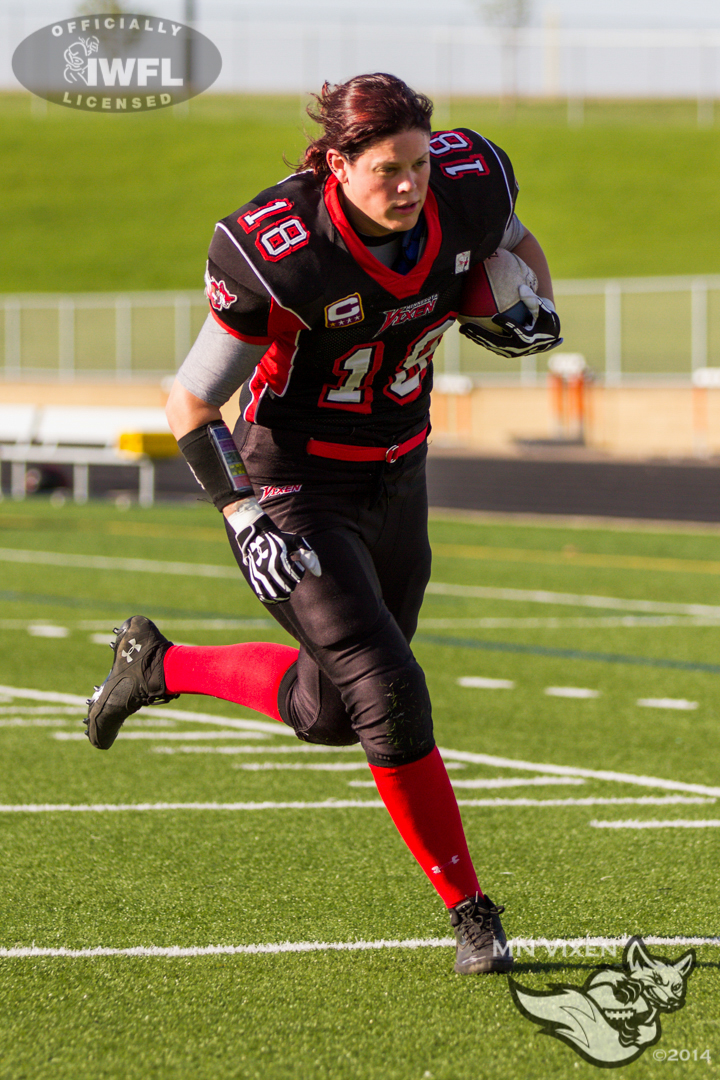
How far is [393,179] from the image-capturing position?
11.0 ft

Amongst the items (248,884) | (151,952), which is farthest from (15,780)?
(151,952)

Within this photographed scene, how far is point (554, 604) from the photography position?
1048 centimetres

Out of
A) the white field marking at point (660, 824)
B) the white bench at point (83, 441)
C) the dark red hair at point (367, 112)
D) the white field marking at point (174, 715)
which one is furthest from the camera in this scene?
the white bench at point (83, 441)

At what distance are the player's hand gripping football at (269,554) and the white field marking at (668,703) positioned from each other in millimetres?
3829

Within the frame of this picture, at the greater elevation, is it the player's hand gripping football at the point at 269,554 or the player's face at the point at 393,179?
the player's face at the point at 393,179

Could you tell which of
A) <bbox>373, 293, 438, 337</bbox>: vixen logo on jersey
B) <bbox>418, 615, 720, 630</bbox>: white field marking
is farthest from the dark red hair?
<bbox>418, 615, 720, 630</bbox>: white field marking

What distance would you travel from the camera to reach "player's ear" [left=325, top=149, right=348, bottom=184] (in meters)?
3.41

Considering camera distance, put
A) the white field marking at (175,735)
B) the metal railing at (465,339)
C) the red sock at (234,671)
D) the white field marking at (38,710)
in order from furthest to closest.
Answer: the metal railing at (465,339) → the white field marking at (38,710) → the white field marking at (175,735) → the red sock at (234,671)

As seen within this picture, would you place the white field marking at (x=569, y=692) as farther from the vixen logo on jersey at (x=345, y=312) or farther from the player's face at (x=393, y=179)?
the player's face at (x=393, y=179)

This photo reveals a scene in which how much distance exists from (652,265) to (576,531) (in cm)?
2724

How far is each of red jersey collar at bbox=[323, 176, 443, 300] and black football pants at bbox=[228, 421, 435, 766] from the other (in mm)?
499

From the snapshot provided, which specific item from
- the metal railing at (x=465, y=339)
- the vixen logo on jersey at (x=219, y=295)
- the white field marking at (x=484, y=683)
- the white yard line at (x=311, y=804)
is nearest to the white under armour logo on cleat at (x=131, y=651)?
the white yard line at (x=311, y=804)

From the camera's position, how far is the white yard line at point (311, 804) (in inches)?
197

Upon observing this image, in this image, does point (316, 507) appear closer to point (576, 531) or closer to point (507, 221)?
point (507, 221)
